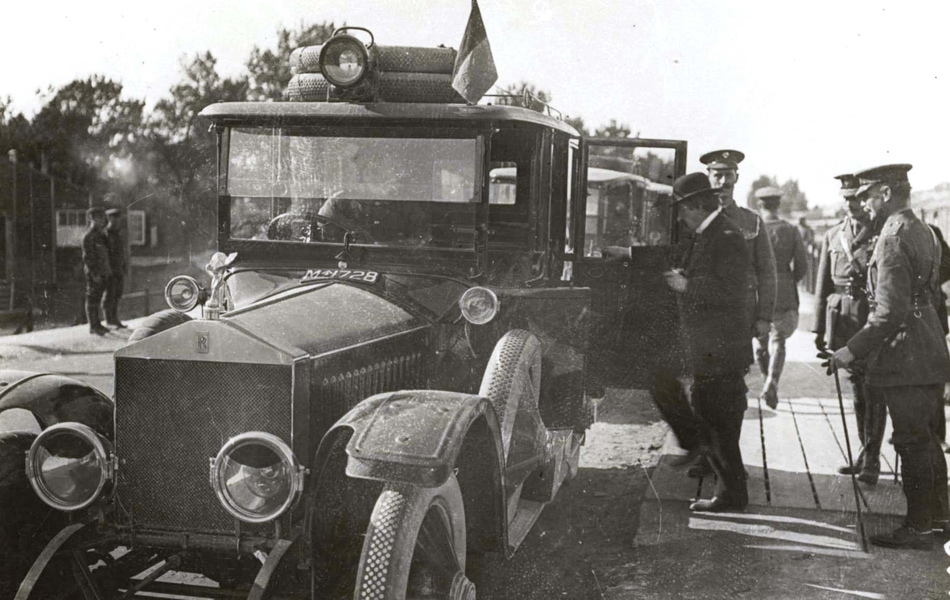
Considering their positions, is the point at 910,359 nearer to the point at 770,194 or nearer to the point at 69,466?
the point at 69,466

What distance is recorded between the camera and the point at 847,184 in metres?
6.36

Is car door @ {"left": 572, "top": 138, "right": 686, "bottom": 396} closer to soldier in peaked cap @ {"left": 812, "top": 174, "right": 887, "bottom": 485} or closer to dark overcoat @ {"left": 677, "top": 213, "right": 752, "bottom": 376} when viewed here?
dark overcoat @ {"left": 677, "top": 213, "right": 752, "bottom": 376}

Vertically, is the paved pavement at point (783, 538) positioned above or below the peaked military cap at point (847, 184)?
below

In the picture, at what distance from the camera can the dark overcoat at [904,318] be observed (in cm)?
439

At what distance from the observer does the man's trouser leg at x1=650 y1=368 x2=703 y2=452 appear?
602cm

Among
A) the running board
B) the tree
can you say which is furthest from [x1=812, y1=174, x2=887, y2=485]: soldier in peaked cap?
the tree

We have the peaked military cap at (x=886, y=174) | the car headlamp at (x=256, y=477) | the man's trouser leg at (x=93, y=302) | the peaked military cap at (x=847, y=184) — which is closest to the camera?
the car headlamp at (x=256, y=477)

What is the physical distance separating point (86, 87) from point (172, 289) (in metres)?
11.0

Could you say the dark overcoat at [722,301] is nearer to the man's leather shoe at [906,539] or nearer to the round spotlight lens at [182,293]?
the man's leather shoe at [906,539]

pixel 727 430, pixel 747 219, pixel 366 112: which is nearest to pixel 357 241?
pixel 366 112

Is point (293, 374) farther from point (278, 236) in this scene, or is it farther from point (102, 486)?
point (278, 236)

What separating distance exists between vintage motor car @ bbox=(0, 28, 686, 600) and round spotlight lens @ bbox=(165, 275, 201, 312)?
1 cm

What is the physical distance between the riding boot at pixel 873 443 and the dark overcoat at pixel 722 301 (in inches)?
40.0

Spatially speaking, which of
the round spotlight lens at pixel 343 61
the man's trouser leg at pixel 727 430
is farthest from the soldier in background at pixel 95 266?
the man's trouser leg at pixel 727 430
